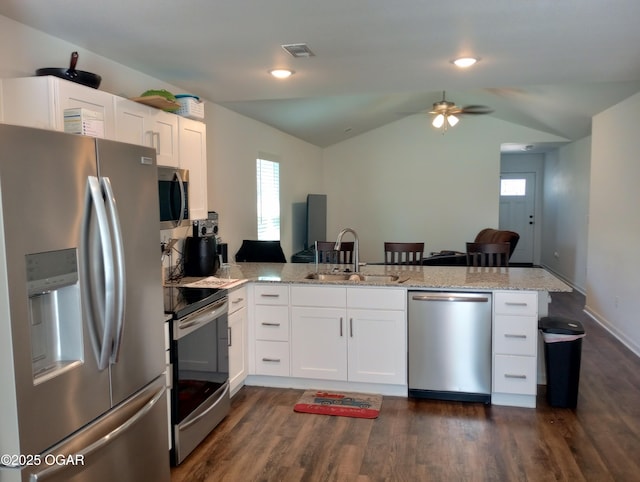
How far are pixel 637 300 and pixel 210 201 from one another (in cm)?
398

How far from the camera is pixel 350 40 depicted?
2918 millimetres

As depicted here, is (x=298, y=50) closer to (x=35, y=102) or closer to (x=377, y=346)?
(x=35, y=102)

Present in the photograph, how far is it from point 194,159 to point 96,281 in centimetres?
191

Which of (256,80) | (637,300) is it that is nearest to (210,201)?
(256,80)

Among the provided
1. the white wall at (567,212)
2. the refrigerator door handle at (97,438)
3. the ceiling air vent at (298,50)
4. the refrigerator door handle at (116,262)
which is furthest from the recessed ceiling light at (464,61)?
the white wall at (567,212)

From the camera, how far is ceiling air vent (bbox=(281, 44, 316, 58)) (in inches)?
119

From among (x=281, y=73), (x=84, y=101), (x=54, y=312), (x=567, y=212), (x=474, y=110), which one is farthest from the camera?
(x=567, y=212)

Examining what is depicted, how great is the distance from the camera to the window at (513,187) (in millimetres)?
10828

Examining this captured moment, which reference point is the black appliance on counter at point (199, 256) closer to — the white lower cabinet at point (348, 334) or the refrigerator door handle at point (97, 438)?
the white lower cabinet at point (348, 334)

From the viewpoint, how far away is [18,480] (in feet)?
5.37

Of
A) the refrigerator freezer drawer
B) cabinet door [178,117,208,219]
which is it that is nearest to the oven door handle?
the refrigerator freezer drawer

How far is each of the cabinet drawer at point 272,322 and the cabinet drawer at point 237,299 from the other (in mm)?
140

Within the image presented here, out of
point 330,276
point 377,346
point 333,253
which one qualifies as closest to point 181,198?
point 330,276

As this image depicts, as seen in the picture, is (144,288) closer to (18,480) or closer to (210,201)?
(18,480)
